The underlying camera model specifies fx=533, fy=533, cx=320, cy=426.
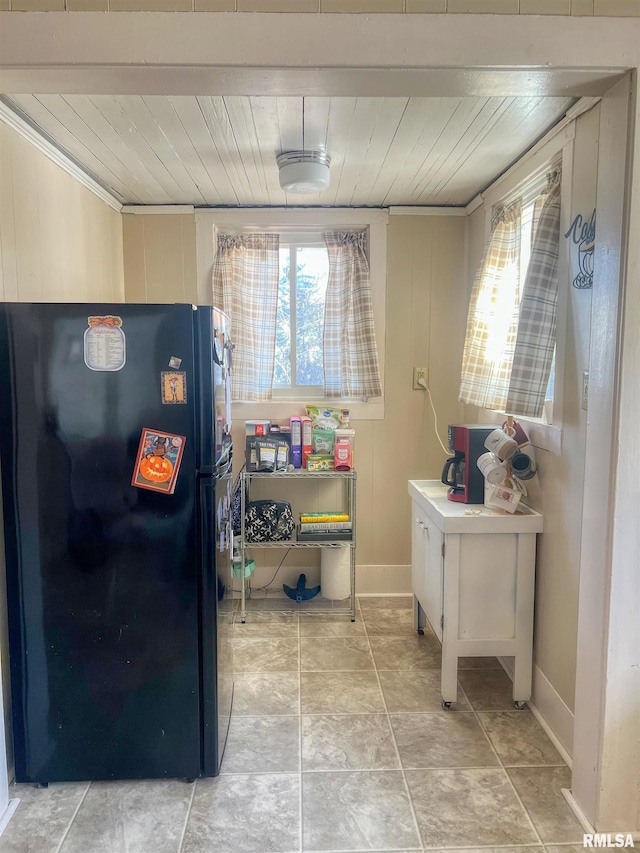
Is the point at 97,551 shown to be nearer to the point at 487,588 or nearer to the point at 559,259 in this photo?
the point at 487,588

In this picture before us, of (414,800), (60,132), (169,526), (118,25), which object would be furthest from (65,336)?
(414,800)

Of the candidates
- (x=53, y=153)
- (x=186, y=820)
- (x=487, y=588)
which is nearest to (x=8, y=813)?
(x=186, y=820)

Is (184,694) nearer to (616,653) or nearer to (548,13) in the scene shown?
(616,653)

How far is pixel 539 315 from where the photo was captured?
2.05 m

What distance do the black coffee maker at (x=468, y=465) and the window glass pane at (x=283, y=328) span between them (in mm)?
1223

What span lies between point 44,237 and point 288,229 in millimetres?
1426

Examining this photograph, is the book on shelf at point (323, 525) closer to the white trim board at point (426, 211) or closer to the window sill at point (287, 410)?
the window sill at point (287, 410)

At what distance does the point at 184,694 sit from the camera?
1768mm

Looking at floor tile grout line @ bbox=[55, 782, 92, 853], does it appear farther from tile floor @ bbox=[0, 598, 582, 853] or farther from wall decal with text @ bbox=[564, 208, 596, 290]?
wall decal with text @ bbox=[564, 208, 596, 290]

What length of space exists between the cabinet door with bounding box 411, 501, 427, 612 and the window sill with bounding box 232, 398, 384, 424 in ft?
2.34

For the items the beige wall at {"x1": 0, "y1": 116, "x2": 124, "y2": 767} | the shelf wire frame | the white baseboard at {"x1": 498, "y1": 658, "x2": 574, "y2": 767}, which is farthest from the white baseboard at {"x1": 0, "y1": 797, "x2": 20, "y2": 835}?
the white baseboard at {"x1": 498, "y1": 658, "x2": 574, "y2": 767}

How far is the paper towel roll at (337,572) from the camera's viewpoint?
307cm

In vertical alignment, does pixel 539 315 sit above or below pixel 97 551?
above

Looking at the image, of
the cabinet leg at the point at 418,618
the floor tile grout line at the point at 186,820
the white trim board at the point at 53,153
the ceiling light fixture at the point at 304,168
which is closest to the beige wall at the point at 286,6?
the white trim board at the point at 53,153
